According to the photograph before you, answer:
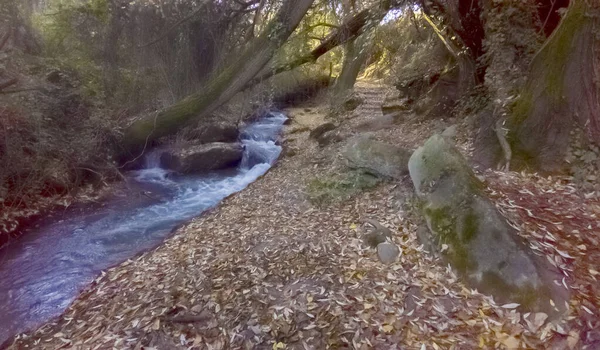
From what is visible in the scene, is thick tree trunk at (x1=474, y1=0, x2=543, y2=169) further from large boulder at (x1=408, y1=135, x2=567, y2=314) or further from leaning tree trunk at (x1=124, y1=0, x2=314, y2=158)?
leaning tree trunk at (x1=124, y1=0, x2=314, y2=158)

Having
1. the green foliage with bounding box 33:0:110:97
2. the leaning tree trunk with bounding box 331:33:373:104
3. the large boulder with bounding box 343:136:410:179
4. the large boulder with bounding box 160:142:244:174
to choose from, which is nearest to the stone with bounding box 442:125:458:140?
the large boulder with bounding box 343:136:410:179

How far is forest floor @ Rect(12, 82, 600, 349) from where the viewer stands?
3205 millimetres

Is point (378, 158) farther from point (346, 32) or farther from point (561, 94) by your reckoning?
point (346, 32)

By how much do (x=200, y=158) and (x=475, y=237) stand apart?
8344 millimetres

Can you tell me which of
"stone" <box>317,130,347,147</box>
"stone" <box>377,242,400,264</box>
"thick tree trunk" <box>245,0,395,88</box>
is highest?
"thick tree trunk" <box>245,0,395,88</box>

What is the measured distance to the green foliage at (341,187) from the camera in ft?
20.3

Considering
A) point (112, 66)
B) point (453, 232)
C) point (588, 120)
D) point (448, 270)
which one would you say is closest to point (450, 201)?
point (453, 232)

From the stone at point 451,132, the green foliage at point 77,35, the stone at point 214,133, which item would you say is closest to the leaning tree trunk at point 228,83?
the green foliage at point 77,35

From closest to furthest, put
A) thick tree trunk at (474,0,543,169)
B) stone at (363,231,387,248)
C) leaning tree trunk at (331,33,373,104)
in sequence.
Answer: stone at (363,231,387,248), thick tree trunk at (474,0,543,169), leaning tree trunk at (331,33,373,104)

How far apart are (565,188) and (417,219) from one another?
1.83 m

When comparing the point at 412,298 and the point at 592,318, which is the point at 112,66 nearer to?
the point at 412,298

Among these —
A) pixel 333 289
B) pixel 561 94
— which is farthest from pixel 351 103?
pixel 333 289

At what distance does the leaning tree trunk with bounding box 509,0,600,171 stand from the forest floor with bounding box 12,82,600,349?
0.45m

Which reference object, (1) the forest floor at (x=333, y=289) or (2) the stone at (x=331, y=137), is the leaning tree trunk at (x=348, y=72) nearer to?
(2) the stone at (x=331, y=137)
